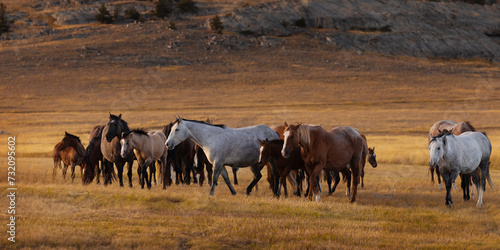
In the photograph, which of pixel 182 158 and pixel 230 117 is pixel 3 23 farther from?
pixel 182 158

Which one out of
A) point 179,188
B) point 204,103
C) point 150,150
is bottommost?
point 204,103

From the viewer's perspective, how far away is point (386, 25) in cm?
12081

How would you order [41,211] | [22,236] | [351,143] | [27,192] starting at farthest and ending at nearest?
1. [351,143]
2. [27,192]
3. [41,211]
4. [22,236]

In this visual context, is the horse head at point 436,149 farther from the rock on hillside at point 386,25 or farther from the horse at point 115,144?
the rock on hillside at point 386,25

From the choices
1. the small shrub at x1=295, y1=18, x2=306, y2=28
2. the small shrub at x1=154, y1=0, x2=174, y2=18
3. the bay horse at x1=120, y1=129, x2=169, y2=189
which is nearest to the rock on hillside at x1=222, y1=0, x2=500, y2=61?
the small shrub at x1=295, y1=18, x2=306, y2=28

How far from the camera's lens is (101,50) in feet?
308

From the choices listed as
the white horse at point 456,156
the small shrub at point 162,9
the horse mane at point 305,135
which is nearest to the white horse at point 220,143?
the horse mane at point 305,135

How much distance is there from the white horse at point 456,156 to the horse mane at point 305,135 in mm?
3091

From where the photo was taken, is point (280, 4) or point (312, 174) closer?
point (312, 174)

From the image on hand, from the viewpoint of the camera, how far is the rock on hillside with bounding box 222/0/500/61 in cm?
11006

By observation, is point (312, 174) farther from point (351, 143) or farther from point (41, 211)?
point (41, 211)

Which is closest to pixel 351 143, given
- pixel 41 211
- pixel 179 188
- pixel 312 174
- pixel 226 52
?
pixel 312 174

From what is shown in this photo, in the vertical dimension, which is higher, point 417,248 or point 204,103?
point 417,248

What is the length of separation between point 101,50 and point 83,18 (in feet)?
77.8
